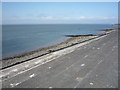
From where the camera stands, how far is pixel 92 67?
42.0 ft

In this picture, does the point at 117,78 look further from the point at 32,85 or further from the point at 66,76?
the point at 32,85

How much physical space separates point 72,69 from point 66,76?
1.73 metres

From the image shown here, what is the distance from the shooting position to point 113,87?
8.87 metres

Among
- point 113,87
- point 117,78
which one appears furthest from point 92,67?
point 113,87

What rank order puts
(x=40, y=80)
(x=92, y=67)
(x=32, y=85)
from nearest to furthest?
1. (x=32, y=85)
2. (x=40, y=80)
3. (x=92, y=67)

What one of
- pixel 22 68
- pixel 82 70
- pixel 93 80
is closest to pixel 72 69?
pixel 82 70

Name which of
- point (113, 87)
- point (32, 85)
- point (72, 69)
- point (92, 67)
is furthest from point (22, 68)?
point (113, 87)

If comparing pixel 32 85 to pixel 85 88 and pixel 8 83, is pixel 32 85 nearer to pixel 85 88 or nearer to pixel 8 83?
pixel 8 83

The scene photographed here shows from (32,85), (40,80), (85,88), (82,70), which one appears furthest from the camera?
(82,70)

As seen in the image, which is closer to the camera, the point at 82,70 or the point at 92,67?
the point at 82,70

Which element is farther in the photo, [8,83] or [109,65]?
[109,65]

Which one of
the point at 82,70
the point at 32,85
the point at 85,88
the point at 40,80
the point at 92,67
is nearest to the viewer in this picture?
the point at 85,88

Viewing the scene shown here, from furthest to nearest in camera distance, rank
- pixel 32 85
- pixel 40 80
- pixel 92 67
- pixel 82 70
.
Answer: pixel 92 67, pixel 82 70, pixel 40 80, pixel 32 85

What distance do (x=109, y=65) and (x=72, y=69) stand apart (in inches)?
156
